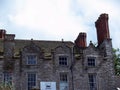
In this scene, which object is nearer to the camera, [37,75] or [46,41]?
[37,75]

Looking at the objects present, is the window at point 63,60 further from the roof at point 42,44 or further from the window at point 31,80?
the window at point 31,80

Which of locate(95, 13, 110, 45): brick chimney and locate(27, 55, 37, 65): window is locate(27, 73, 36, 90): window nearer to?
locate(27, 55, 37, 65): window

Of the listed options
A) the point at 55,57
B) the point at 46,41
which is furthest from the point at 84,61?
the point at 46,41

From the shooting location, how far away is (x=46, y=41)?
46.8 metres

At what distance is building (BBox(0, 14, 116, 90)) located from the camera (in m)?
39.7

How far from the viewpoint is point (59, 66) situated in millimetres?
40938

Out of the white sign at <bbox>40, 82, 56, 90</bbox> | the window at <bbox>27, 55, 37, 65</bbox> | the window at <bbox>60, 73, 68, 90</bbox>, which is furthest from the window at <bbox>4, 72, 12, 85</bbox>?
the window at <bbox>60, 73, 68, 90</bbox>

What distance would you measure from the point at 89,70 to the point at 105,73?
6.51 feet

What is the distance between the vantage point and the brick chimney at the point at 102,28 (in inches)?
1671

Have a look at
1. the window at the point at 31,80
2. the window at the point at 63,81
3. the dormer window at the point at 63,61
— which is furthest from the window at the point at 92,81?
the window at the point at 31,80

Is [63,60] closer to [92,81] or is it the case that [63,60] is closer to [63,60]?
[63,60]

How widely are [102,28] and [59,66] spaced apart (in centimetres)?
741

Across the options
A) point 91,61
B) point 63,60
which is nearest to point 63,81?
point 63,60

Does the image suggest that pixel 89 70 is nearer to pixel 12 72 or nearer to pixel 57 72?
pixel 57 72
